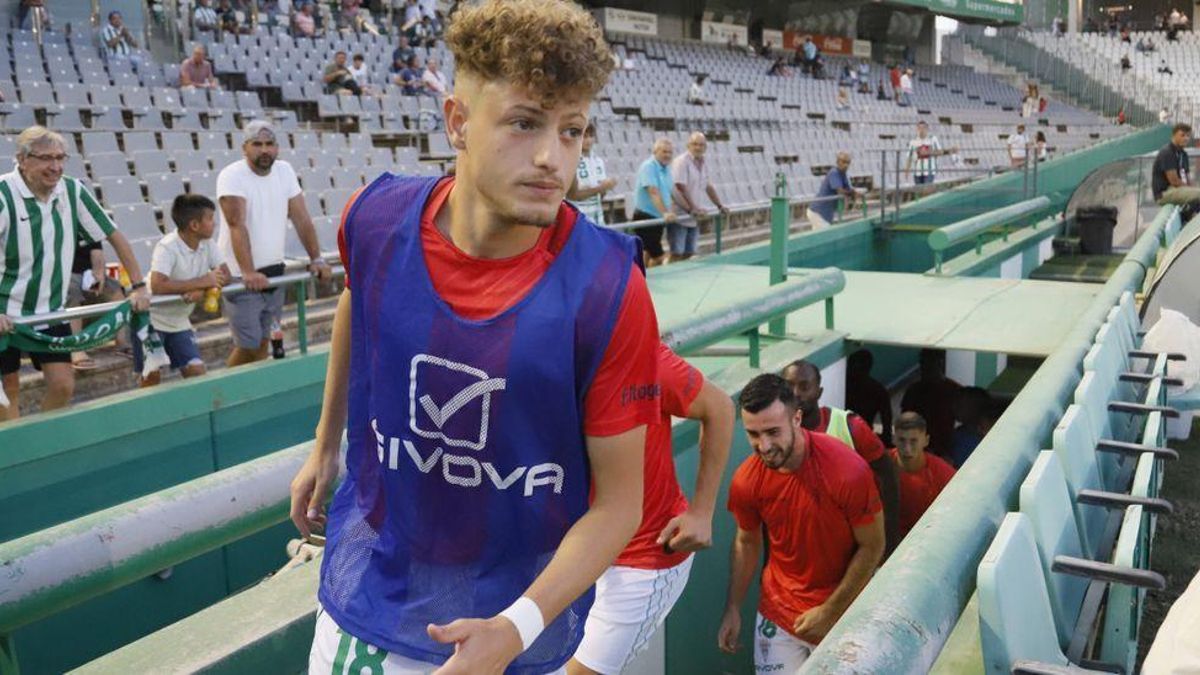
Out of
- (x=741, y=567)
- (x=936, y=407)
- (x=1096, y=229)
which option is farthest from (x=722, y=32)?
(x=741, y=567)

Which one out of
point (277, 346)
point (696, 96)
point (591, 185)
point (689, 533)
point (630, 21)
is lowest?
point (689, 533)

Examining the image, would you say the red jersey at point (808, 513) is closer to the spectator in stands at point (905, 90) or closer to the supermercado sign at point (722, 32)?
the spectator in stands at point (905, 90)

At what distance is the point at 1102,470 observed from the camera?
3.41 metres

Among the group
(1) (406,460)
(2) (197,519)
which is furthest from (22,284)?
(1) (406,460)

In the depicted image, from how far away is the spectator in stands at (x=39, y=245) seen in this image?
4059 millimetres

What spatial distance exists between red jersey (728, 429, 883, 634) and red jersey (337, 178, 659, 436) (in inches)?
105

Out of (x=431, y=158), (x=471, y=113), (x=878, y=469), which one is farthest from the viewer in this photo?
(x=431, y=158)

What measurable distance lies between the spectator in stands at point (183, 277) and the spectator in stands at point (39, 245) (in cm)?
17

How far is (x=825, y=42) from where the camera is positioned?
126 ft

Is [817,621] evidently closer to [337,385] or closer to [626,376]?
[337,385]

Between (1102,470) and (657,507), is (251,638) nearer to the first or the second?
(657,507)

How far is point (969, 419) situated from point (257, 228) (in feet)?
14.5

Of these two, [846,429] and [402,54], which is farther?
[402,54]

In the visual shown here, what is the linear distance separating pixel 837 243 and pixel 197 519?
9.34 meters
